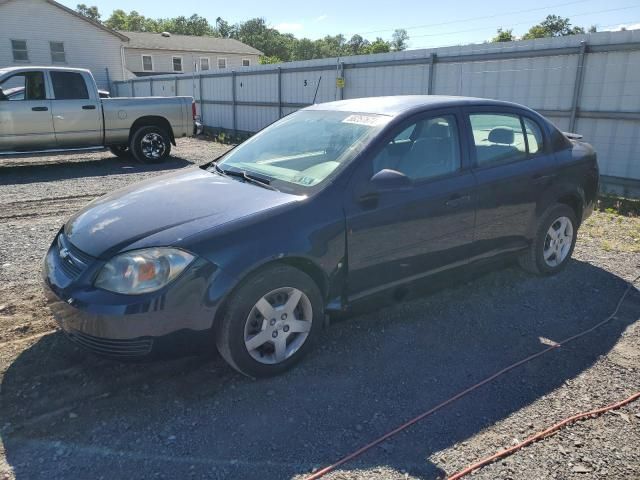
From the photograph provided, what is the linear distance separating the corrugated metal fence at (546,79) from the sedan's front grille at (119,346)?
815 cm

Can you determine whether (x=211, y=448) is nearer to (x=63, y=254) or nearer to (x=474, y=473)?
(x=474, y=473)

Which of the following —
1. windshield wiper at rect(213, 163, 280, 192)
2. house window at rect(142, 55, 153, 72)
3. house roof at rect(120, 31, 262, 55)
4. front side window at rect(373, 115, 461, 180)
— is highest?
house roof at rect(120, 31, 262, 55)

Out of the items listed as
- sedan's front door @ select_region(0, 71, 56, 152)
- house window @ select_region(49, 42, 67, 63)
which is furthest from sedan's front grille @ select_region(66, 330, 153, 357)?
house window @ select_region(49, 42, 67, 63)

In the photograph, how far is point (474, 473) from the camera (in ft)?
8.21

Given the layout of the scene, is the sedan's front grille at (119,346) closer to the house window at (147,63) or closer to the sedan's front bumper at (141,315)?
the sedan's front bumper at (141,315)

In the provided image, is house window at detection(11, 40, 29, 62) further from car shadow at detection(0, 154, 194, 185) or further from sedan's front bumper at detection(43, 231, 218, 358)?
sedan's front bumper at detection(43, 231, 218, 358)

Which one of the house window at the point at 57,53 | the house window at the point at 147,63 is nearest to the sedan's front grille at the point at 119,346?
the house window at the point at 57,53

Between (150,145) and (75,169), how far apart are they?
1687 millimetres

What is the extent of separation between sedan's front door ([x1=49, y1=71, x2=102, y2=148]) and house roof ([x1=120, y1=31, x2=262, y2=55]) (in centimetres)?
3528

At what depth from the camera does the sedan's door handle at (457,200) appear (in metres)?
3.89

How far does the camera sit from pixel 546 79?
360 inches

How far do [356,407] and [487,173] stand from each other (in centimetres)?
Answer: 220

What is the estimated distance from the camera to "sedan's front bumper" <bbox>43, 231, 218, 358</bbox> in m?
2.81

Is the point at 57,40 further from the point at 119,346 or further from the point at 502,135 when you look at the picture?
the point at 119,346
